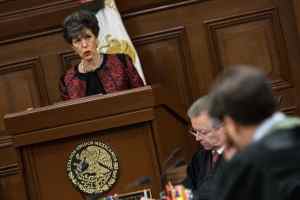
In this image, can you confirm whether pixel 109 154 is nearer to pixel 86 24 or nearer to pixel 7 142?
pixel 86 24

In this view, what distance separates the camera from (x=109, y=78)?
4.81 meters

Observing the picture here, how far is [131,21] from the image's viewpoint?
590cm

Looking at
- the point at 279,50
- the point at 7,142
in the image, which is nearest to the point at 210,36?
the point at 279,50

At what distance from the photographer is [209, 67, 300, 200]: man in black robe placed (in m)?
2.14

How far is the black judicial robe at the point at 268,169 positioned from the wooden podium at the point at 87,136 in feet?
6.00

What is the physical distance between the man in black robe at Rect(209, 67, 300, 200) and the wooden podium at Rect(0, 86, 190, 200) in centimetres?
184

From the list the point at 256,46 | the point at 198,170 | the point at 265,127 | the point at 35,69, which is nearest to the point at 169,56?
the point at 256,46

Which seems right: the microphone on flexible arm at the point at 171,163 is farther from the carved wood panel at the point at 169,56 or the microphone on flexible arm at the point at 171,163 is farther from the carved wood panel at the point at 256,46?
the carved wood panel at the point at 256,46

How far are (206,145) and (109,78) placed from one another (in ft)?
3.37

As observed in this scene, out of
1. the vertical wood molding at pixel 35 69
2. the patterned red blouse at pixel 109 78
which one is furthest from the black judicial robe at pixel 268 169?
the vertical wood molding at pixel 35 69

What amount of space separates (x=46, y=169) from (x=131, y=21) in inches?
81.5

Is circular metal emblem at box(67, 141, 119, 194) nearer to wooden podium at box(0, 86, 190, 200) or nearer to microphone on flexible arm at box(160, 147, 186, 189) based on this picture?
wooden podium at box(0, 86, 190, 200)

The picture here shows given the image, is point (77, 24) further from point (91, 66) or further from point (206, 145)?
point (206, 145)

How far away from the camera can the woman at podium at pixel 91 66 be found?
4773 mm
